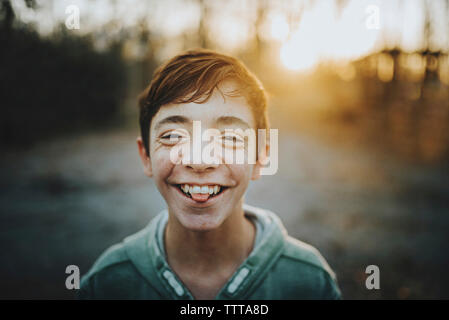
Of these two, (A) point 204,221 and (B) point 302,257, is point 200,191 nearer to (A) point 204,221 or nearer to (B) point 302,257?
(A) point 204,221

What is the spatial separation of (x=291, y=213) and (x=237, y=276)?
3166mm

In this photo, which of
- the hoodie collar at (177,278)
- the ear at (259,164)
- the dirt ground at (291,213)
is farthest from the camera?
the dirt ground at (291,213)

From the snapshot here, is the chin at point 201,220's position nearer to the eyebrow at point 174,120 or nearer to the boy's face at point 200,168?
the boy's face at point 200,168

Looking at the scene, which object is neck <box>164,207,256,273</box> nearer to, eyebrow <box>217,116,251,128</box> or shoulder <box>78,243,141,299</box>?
shoulder <box>78,243,141,299</box>

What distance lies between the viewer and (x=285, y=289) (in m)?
1.48

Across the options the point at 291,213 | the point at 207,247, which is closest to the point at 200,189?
the point at 207,247

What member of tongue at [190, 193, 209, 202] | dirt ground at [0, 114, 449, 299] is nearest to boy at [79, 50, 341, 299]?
tongue at [190, 193, 209, 202]

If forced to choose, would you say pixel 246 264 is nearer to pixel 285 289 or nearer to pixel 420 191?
pixel 285 289

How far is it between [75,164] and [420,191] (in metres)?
7.19

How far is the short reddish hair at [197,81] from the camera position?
50.6 inches

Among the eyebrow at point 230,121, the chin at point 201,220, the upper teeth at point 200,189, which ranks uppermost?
the eyebrow at point 230,121

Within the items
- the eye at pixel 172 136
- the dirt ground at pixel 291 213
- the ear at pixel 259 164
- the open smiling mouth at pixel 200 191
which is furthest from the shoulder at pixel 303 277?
the dirt ground at pixel 291 213

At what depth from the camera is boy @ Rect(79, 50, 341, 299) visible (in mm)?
1271

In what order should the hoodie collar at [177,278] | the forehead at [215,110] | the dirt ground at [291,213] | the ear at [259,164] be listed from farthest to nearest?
the dirt ground at [291,213]
the ear at [259,164]
the hoodie collar at [177,278]
the forehead at [215,110]
